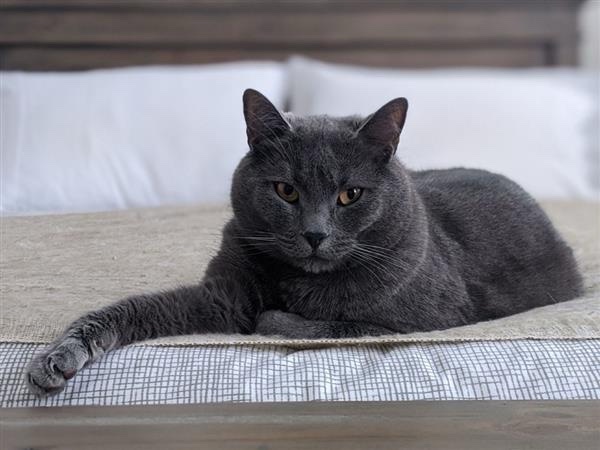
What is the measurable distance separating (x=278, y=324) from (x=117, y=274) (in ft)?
1.31

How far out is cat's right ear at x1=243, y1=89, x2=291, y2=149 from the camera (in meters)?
1.21

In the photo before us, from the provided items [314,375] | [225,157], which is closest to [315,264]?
[314,375]

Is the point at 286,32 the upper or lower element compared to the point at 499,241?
upper

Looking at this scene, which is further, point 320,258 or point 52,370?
point 320,258

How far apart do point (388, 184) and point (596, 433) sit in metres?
0.49

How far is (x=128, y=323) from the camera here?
1.15 m

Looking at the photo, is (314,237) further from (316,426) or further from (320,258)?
(316,426)

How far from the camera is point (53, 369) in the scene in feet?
3.30

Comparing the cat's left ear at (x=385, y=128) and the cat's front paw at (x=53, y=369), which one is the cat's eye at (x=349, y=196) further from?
the cat's front paw at (x=53, y=369)

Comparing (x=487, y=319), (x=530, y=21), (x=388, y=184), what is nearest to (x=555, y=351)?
(x=487, y=319)

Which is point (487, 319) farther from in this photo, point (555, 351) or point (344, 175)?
point (344, 175)

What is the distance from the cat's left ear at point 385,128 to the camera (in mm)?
1201

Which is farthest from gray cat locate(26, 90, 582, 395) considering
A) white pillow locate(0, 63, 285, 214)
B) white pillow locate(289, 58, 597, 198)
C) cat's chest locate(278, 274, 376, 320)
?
white pillow locate(289, 58, 597, 198)

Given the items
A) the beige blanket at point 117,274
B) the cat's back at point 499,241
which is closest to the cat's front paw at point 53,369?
the beige blanket at point 117,274
